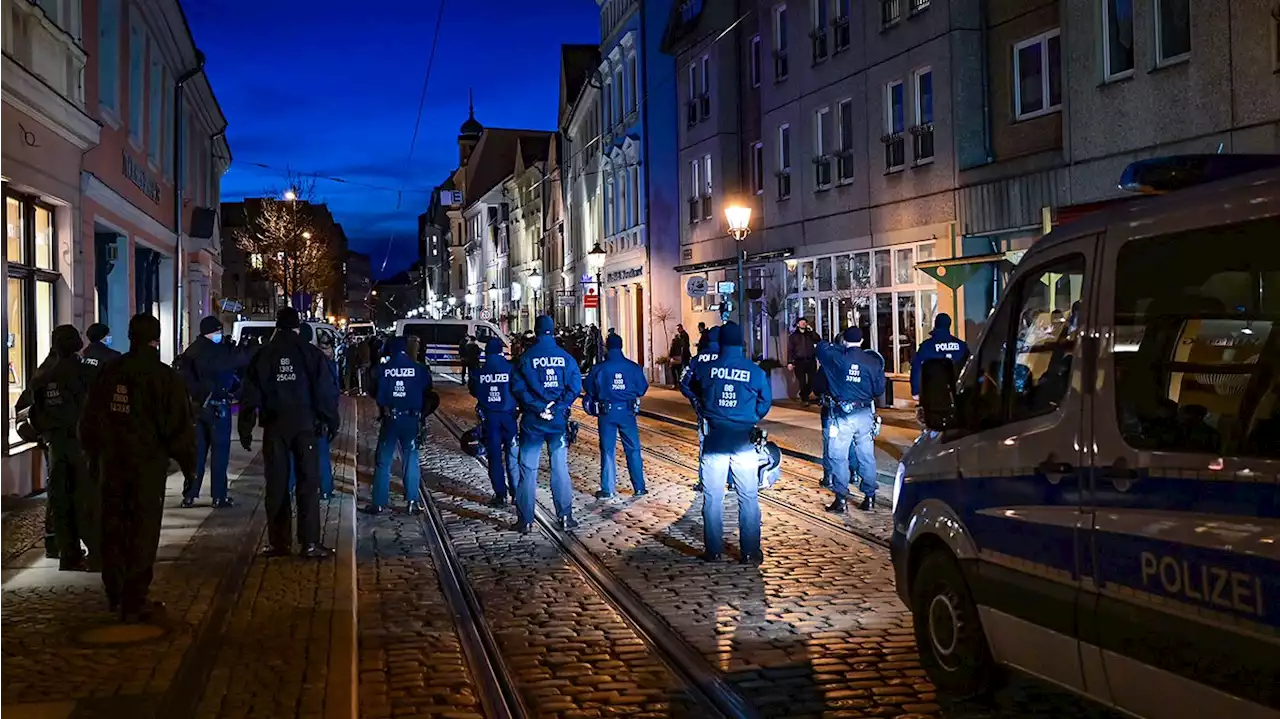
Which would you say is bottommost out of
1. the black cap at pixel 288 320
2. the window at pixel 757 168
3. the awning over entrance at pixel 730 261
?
the black cap at pixel 288 320

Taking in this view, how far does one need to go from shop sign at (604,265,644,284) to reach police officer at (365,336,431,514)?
2710 cm

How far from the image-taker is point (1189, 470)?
4.07 m

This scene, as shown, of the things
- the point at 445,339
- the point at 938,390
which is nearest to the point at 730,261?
the point at 445,339

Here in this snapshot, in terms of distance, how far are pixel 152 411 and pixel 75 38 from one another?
8899mm

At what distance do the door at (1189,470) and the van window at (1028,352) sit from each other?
0.34 meters

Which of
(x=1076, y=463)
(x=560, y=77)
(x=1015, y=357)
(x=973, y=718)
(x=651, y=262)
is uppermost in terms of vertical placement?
(x=560, y=77)

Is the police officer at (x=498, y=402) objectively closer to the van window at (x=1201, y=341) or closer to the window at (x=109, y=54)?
the van window at (x=1201, y=341)

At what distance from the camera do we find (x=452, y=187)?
10688cm

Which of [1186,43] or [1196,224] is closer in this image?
[1196,224]

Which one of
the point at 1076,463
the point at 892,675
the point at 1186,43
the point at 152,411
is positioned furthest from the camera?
the point at 1186,43

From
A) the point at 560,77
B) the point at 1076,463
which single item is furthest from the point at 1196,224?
the point at 560,77

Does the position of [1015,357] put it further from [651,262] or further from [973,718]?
[651,262]

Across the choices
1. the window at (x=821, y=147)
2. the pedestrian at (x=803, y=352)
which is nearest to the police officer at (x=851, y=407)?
the pedestrian at (x=803, y=352)

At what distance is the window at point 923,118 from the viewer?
2227 centimetres
